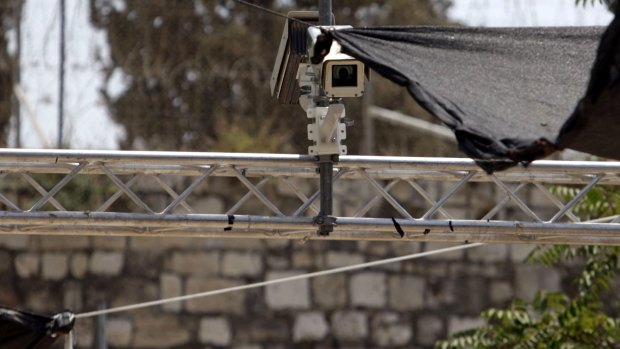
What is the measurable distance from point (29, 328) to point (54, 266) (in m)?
2.98

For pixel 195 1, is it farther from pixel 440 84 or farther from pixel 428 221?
pixel 440 84

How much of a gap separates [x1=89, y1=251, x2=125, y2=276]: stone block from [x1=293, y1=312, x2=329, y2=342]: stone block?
1410mm

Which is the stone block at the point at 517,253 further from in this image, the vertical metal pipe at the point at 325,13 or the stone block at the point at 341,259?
the vertical metal pipe at the point at 325,13

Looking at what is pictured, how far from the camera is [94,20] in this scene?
13.5m

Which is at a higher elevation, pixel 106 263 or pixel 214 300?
pixel 106 263

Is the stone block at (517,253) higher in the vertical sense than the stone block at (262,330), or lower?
higher

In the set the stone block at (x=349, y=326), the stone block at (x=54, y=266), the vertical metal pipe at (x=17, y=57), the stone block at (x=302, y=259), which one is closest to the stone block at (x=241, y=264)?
the stone block at (x=302, y=259)

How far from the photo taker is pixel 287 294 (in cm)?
1217

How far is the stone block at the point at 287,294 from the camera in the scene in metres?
12.1

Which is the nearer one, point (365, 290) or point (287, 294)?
point (287, 294)

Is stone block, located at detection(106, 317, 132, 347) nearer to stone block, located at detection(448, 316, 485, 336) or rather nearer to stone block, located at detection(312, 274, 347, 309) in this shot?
stone block, located at detection(312, 274, 347, 309)

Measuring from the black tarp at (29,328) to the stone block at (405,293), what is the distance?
Result: 390cm

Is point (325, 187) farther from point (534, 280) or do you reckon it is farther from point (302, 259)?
point (534, 280)

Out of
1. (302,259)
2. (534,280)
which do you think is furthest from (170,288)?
(534,280)
